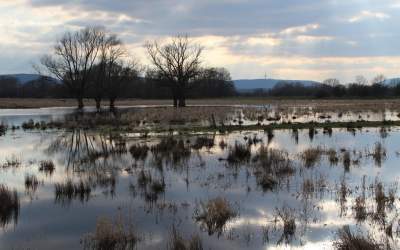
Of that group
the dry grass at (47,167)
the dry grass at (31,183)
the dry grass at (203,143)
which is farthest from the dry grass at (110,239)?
the dry grass at (203,143)

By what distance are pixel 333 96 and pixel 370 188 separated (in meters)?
114

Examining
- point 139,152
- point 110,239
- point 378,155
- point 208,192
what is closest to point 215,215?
point 110,239

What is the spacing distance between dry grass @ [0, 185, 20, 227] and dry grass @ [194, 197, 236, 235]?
13.9 ft

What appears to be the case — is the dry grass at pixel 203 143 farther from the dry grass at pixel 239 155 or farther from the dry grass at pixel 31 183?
the dry grass at pixel 31 183

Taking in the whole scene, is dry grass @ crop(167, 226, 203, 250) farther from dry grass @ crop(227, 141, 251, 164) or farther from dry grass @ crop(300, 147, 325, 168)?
dry grass @ crop(227, 141, 251, 164)

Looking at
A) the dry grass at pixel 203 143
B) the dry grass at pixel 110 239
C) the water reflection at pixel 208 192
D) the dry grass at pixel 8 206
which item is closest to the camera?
the dry grass at pixel 110 239

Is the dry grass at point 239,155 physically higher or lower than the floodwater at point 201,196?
Answer: higher

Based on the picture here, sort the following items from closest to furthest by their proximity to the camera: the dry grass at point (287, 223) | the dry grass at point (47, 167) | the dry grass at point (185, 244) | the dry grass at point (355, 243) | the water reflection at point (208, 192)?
1. the dry grass at point (355, 243)
2. the dry grass at point (185, 244)
3. the dry grass at point (287, 223)
4. the water reflection at point (208, 192)
5. the dry grass at point (47, 167)

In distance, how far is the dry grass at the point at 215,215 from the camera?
10070mm

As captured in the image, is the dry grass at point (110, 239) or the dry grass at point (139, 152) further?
the dry grass at point (139, 152)

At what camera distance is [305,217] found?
10570mm

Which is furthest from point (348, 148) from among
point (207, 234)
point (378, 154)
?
point (207, 234)

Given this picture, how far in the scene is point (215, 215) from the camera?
10438 mm

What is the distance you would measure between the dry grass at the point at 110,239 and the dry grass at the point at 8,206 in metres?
2.78
